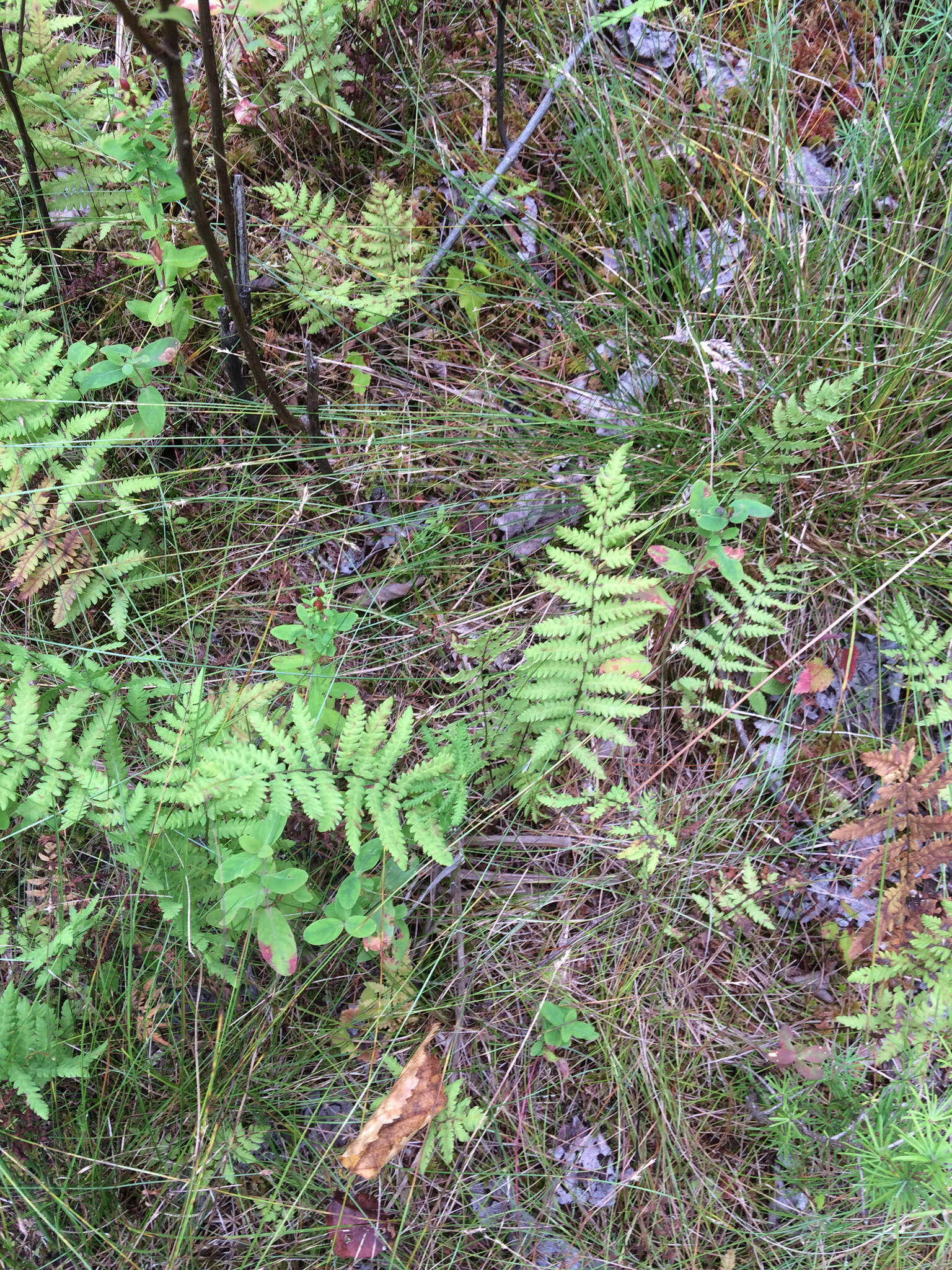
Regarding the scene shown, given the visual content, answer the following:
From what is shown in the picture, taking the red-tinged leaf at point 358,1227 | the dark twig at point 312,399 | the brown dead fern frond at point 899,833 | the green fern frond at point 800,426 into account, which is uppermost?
the dark twig at point 312,399

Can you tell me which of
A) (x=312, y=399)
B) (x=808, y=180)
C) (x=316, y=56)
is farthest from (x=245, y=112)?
(x=808, y=180)

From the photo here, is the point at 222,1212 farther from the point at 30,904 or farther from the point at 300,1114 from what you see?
the point at 30,904

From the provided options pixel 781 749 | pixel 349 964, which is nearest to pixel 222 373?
pixel 349 964

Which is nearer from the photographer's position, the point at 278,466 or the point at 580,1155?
the point at 580,1155

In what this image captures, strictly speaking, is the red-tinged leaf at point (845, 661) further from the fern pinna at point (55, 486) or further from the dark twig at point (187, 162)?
the fern pinna at point (55, 486)

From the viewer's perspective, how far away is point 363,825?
8.01ft

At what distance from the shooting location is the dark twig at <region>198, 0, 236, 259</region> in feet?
5.68

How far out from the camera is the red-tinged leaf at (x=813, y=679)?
8.29 ft

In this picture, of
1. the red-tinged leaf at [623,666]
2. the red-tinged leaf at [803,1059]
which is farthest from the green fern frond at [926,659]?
the red-tinged leaf at [803,1059]

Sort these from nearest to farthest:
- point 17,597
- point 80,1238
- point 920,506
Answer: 1. point 80,1238
2. point 920,506
3. point 17,597

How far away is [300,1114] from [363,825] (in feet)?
2.73

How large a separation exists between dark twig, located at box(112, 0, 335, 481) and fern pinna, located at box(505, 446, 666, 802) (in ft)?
3.26

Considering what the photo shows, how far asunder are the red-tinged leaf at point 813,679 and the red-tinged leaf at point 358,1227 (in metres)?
1.90

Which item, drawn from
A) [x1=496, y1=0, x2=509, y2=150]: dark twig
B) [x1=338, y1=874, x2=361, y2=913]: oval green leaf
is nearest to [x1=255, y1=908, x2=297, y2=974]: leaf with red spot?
[x1=338, y1=874, x2=361, y2=913]: oval green leaf
